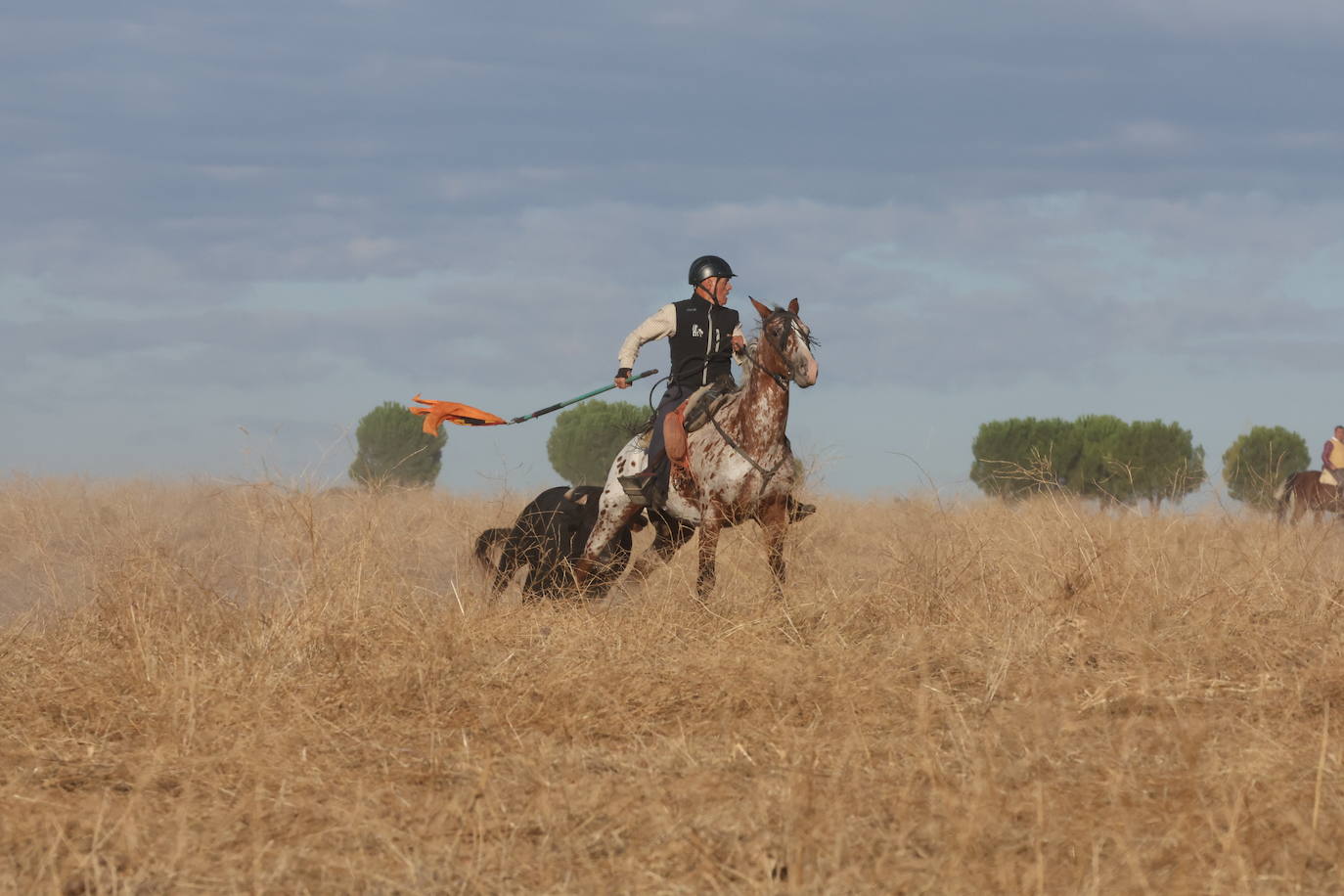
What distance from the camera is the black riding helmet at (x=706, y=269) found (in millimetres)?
11195

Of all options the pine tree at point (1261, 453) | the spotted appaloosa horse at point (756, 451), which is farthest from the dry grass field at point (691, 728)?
the pine tree at point (1261, 453)

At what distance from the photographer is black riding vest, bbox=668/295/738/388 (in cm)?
1114

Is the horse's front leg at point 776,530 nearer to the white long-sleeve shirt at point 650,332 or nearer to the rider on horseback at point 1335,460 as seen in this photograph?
the white long-sleeve shirt at point 650,332

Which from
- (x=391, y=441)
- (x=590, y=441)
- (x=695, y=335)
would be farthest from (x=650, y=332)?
(x=391, y=441)

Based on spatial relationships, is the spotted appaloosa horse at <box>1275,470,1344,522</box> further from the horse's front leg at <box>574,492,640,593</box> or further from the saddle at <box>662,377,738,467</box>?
the saddle at <box>662,377,738,467</box>

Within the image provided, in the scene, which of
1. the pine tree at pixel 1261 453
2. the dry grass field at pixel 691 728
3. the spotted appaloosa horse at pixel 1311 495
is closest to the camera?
the dry grass field at pixel 691 728

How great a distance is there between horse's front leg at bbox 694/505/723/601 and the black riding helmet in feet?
6.92

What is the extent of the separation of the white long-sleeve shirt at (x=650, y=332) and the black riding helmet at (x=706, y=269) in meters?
0.33

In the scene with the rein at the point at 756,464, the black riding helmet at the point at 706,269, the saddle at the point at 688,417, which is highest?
the black riding helmet at the point at 706,269

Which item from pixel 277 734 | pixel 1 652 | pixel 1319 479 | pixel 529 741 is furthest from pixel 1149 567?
pixel 1319 479

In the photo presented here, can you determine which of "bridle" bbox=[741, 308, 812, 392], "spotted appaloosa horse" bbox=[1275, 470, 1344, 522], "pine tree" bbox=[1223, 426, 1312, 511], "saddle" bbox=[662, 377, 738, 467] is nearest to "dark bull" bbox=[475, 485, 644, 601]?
"saddle" bbox=[662, 377, 738, 467]

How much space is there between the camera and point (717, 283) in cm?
1117

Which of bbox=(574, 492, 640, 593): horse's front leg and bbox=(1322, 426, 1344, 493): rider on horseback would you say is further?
bbox=(1322, 426, 1344, 493): rider on horseback

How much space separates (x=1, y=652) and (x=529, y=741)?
13.4 feet
